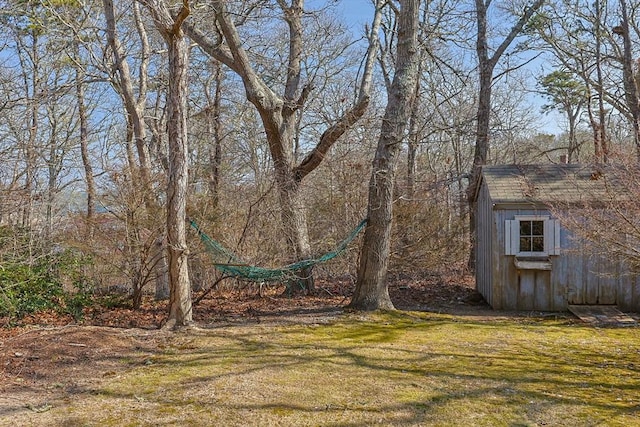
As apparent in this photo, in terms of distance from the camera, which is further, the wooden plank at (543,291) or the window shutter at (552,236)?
the wooden plank at (543,291)

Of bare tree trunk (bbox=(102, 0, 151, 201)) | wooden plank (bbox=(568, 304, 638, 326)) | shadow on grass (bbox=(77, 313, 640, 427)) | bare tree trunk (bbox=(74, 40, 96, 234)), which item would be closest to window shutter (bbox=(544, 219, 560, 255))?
wooden plank (bbox=(568, 304, 638, 326))

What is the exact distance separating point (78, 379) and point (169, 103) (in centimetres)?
307

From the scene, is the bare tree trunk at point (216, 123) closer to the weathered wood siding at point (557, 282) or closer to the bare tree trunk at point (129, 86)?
the bare tree trunk at point (129, 86)

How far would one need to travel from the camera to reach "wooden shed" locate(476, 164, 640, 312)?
7770 millimetres

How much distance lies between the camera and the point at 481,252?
9008 mm

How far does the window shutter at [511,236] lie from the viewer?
25.6 ft

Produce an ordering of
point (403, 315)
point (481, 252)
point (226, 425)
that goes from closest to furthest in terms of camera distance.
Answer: point (226, 425) < point (403, 315) < point (481, 252)

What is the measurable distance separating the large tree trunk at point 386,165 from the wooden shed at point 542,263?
1.92 metres

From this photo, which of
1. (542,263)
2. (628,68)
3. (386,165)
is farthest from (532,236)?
(628,68)

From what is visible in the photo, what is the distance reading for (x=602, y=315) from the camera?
7238 mm

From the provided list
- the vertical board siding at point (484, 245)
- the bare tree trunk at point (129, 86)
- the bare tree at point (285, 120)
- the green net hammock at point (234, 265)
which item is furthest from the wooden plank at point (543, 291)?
the bare tree trunk at point (129, 86)

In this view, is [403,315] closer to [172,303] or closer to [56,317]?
[172,303]

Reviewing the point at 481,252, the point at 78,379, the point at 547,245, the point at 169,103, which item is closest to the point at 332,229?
the point at 481,252

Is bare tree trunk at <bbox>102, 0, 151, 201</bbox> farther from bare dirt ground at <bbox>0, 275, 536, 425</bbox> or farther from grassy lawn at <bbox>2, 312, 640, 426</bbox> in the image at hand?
grassy lawn at <bbox>2, 312, 640, 426</bbox>
